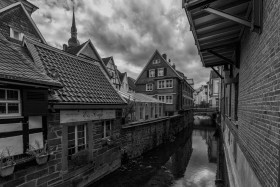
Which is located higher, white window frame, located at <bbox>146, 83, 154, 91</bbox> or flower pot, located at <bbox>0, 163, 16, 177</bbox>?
white window frame, located at <bbox>146, 83, 154, 91</bbox>

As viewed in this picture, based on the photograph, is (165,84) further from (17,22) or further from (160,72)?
(17,22)

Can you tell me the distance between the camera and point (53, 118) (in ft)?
19.0

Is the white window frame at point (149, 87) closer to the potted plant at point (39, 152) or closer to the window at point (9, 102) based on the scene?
the potted plant at point (39, 152)

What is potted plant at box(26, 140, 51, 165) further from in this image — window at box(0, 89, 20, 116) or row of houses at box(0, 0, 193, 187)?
window at box(0, 89, 20, 116)

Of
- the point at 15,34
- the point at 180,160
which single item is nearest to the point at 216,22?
the point at 180,160

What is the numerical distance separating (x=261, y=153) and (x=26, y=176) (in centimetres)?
641

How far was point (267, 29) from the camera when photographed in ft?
9.05

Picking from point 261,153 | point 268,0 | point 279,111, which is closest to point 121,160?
point 261,153

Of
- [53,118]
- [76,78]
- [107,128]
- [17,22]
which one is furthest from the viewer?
[17,22]

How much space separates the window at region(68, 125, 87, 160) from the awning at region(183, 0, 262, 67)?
240 inches

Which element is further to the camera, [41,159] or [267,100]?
[41,159]

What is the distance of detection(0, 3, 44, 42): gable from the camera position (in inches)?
461

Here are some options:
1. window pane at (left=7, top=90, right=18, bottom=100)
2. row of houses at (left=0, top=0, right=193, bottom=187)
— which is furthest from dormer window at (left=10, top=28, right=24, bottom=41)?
window pane at (left=7, top=90, right=18, bottom=100)

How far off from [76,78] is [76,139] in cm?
295
